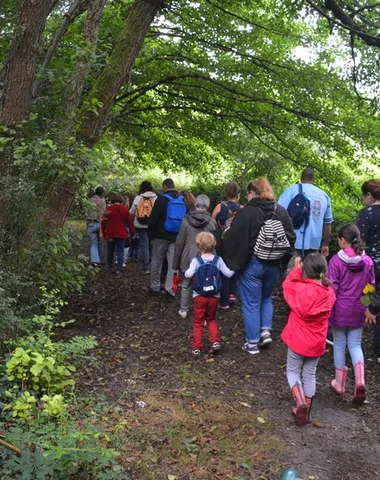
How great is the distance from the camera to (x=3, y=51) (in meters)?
8.48

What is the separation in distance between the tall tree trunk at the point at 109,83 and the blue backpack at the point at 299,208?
8.85ft

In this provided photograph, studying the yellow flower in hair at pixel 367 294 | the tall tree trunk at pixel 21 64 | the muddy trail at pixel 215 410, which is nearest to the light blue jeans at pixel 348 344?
the muddy trail at pixel 215 410

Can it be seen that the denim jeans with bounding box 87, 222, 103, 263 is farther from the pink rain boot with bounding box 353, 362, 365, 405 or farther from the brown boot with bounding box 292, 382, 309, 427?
the brown boot with bounding box 292, 382, 309, 427

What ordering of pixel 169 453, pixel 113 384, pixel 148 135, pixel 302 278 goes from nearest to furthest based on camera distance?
pixel 169 453 < pixel 302 278 < pixel 113 384 < pixel 148 135

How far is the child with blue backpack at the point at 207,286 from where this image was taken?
6.41m

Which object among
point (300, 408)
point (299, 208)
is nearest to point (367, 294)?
point (300, 408)

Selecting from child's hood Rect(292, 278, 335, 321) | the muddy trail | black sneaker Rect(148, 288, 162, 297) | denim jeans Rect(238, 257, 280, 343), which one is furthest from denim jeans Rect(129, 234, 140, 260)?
child's hood Rect(292, 278, 335, 321)

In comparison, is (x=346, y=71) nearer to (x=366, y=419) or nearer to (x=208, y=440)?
(x=366, y=419)

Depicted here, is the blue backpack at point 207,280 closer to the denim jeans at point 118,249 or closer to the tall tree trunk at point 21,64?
the tall tree trunk at point 21,64

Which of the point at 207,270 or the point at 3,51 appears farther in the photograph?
the point at 3,51

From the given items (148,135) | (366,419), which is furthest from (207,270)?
(148,135)

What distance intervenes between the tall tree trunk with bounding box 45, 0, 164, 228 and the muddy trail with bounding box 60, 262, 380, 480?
1809 mm

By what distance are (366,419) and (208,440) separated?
161 cm

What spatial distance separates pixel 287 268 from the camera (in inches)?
282
